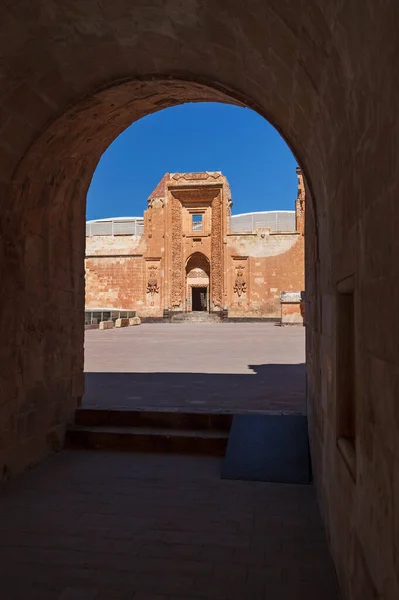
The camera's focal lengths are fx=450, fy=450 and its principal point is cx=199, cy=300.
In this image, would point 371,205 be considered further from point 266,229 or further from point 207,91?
point 266,229

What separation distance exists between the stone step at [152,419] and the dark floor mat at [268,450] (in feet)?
0.82

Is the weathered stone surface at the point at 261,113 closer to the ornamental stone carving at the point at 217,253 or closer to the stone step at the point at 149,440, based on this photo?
the stone step at the point at 149,440

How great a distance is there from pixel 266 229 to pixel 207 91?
29626 millimetres

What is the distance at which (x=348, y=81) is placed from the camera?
1.89m

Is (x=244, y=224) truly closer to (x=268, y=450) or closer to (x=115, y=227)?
(x=115, y=227)

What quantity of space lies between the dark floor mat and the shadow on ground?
410 millimetres

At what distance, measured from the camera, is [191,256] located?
35.6 m

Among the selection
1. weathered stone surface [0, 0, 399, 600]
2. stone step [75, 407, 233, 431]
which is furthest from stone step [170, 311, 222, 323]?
stone step [75, 407, 233, 431]

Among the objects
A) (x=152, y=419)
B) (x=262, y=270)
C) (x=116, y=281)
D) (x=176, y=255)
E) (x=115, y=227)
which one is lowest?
(x=152, y=419)

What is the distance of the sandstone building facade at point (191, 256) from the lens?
32844mm

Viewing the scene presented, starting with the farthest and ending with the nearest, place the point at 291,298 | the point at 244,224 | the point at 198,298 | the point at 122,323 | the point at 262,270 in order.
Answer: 1. the point at 198,298
2. the point at 244,224
3. the point at 262,270
4. the point at 122,323
5. the point at 291,298

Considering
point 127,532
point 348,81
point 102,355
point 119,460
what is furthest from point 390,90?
point 102,355

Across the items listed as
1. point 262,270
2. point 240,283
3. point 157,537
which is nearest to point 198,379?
point 157,537

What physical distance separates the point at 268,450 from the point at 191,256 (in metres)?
31.6
